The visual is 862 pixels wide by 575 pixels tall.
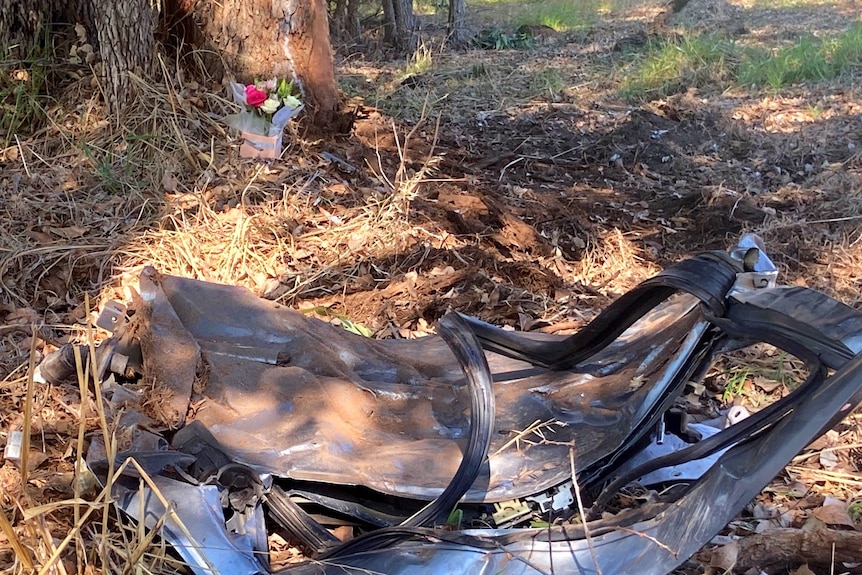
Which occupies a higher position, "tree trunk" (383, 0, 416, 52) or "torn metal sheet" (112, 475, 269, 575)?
"tree trunk" (383, 0, 416, 52)

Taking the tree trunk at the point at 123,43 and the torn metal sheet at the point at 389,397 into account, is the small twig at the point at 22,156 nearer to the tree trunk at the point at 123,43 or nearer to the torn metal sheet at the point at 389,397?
the tree trunk at the point at 123,43

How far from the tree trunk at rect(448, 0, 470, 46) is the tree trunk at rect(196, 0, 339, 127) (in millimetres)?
4706

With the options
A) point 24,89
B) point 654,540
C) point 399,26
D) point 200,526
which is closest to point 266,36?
point 24,89

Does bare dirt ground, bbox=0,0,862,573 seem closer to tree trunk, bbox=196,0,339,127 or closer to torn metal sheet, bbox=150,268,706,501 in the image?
tree trunk, bbox=196,0,339,127

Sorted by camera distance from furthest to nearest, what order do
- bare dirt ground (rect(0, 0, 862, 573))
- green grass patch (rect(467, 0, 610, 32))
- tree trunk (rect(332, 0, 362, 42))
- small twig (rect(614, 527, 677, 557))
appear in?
1. green grass patch (rect(467, 0, 610, 32))
2. tree trunk (rect(332, 0, 362, 42))
3. bare dirt ground (rect(0, 0, 862, 573))
4. small twig (rect(614, 527, 677, 557))

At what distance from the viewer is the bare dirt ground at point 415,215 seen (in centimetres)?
262

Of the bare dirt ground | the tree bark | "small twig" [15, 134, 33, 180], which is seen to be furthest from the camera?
"small twig" [15, 134, 33, 180]

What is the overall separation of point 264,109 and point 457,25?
5540 millimetres

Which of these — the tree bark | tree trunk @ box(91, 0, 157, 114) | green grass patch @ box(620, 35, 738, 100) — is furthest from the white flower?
green grass patch @ box(620, 35, 738, 100)

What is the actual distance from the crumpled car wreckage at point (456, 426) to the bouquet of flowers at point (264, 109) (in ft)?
5.44

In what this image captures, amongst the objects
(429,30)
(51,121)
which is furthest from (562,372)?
(429,30)

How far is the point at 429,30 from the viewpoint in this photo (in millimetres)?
9562

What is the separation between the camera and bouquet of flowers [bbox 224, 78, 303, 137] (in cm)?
379

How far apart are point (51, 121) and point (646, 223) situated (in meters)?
3.02
